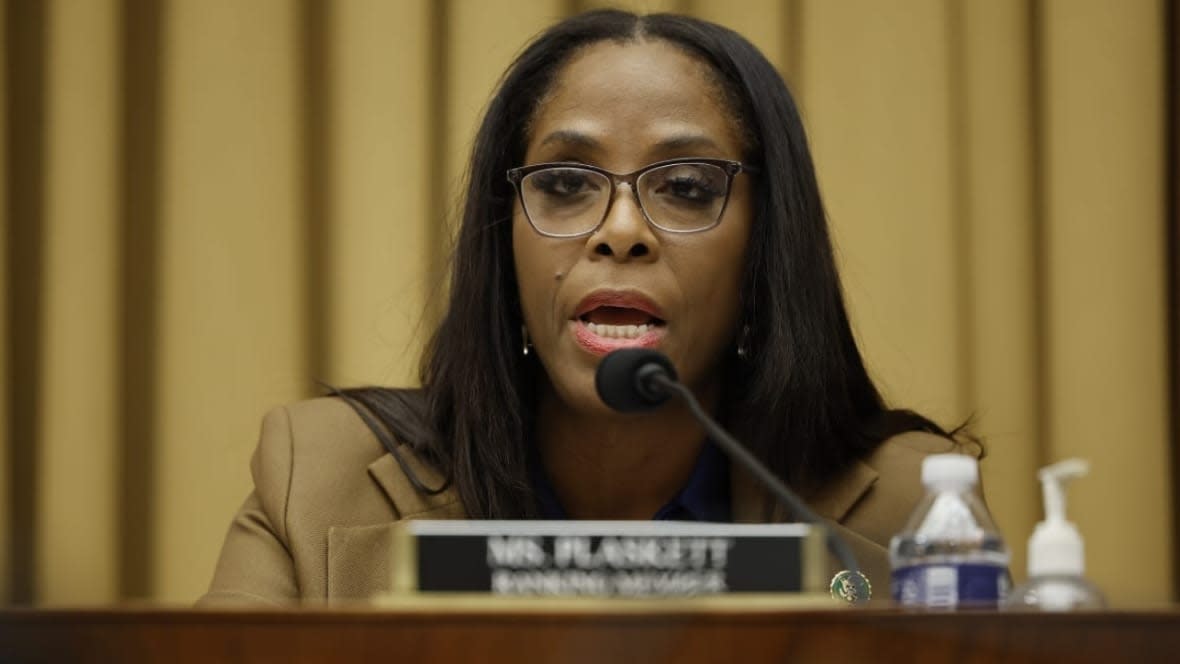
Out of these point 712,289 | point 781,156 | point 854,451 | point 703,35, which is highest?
point 703,35

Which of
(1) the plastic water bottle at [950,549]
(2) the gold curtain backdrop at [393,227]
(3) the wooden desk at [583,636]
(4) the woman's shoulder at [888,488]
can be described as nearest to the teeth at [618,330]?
(4) the woman's shoulder at [888,488]

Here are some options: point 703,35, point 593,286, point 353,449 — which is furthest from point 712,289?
point 353,449

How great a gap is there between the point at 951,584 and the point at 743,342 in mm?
758

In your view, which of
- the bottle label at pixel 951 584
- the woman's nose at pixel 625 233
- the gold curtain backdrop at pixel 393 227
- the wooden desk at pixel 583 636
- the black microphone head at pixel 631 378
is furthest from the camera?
the gold curtain backdrop at pixel 393 227

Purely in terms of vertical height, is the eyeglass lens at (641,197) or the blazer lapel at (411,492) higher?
the eyeglass lens at (641,197)

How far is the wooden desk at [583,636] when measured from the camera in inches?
28.6

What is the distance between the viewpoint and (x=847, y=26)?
7.23 ft

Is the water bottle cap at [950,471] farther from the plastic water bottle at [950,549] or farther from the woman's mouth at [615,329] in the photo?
the woman's mouth at [615,329]

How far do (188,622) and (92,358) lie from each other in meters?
1.51

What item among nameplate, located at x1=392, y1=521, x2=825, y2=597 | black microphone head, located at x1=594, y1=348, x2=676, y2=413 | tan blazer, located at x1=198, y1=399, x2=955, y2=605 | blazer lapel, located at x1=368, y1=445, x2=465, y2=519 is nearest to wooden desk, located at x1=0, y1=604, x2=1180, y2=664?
nameplate, located at x1=392, y1=521, x2=825, y2=597

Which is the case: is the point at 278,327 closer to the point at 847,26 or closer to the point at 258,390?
the point at 258,390

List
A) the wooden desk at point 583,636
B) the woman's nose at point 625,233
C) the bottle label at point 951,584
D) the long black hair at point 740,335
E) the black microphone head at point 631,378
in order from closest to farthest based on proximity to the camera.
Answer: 1. the wooden desk at point 583,636
2. the bottle label at point 951,584
3. the black microphone head at point 631,378
4. the woman's nose at point 625,233
5. the long black hair at point 740,335

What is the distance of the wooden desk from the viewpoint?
727 mm

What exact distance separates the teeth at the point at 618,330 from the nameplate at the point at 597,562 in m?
0.69
